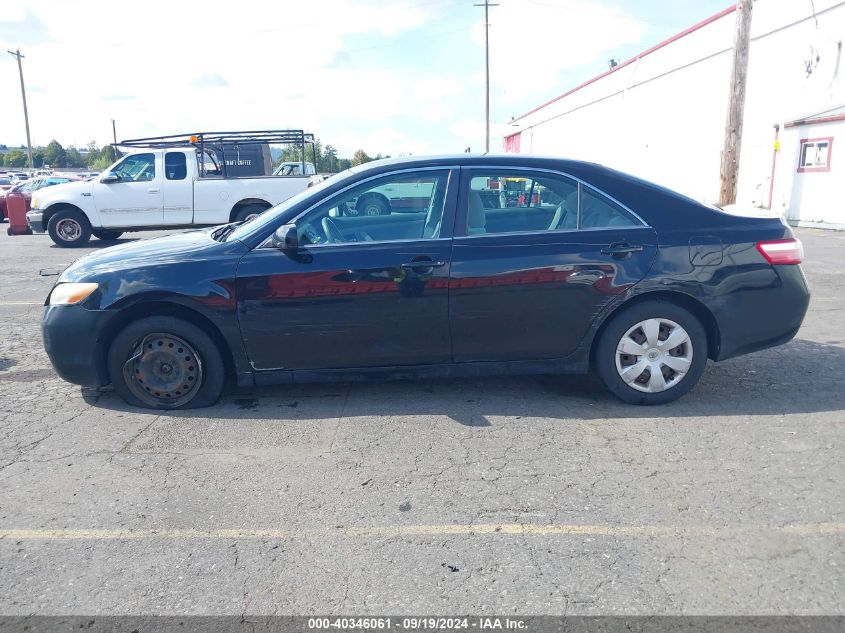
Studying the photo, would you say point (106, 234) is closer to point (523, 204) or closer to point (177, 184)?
point (177, 184)

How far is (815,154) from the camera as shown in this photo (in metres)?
18.7

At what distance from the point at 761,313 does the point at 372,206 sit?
9.06 feet

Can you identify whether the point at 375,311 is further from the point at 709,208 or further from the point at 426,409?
the point at 709,208

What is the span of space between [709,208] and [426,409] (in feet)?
7.85

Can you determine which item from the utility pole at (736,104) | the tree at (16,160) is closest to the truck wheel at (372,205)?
the utility pole at (736,104)

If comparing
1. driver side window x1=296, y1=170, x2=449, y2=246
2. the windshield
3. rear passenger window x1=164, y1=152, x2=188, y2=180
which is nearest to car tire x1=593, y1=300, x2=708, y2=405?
driver side window x1=296, y1=170, x2=449, y2=246

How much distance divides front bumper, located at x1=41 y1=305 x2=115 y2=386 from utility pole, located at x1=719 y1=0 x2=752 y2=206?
14.6m

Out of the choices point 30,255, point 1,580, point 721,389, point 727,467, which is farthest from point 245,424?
point 30,255

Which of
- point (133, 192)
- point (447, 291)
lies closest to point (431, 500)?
point (447, 291)

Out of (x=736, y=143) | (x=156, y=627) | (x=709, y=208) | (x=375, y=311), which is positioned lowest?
(x=156, y=627)

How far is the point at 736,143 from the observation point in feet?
57.1

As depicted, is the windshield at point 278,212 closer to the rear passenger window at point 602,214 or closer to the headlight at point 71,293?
the headlight at point 71,293

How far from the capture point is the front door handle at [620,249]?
15.2 feet

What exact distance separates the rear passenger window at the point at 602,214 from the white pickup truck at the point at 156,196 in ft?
33.4
